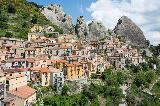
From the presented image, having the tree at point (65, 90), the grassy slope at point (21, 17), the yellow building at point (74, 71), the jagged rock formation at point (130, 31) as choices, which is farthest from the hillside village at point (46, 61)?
the jagged rock formation at point (130, 31)

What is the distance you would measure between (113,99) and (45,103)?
21.5 metres

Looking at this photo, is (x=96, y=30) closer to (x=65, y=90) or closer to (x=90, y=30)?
(x=90, y=30)

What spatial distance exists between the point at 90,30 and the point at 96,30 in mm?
A: 2125

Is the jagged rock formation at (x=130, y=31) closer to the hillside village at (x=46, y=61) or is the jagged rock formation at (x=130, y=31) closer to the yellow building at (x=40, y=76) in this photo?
the hillside village at (x=46, y=61)

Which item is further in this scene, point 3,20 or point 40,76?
point 3,20

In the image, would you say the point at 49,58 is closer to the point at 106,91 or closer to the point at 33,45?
the point at 33,45

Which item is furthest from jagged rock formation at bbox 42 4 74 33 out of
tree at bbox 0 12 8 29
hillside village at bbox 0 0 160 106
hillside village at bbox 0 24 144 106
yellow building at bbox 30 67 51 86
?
yellow building at bbox 30 67 51 86

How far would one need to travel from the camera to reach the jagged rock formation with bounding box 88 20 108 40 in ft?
446

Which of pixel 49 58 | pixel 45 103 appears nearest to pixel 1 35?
pixel 49 58

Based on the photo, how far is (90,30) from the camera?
137 metres

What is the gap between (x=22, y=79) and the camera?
63.3 metres

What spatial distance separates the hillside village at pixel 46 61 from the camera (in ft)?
195

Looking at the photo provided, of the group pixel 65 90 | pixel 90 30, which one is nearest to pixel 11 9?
pixel 90 30

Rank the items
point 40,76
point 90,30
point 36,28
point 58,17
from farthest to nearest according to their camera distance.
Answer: point 58,17, point 90,30, point 36,28, point 40,76
